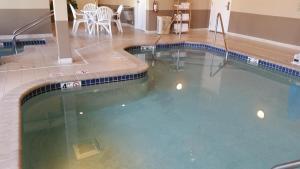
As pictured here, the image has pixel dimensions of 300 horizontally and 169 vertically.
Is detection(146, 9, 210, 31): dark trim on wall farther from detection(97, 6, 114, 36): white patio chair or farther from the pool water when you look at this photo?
the pool water

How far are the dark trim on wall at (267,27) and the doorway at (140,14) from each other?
114 inches

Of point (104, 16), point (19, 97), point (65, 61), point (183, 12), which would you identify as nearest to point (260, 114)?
point (19, 97)

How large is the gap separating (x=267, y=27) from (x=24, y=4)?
22.1 ft

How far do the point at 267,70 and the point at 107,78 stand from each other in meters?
3.47

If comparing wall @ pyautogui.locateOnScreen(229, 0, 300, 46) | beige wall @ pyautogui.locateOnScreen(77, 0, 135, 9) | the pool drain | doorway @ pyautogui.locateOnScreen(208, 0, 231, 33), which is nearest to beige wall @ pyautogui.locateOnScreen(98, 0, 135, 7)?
beige wall @ pyautogui.locateOnScreen(77, 0, 135, 9)

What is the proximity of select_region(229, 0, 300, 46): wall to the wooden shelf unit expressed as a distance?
1422 millimetres

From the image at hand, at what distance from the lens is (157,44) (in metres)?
6.91

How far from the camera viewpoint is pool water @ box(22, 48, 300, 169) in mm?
2578

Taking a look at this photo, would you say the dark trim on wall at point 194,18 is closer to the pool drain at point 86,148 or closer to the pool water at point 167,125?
A: the pool water at point 167,125

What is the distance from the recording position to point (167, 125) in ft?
10.6

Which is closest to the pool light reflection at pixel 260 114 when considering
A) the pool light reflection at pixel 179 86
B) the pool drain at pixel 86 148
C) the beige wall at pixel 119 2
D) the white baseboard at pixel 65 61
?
the pool light reflection at pixel 179 86

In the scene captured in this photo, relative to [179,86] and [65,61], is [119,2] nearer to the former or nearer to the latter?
[65,61]

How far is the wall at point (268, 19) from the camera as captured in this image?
21.2 feet

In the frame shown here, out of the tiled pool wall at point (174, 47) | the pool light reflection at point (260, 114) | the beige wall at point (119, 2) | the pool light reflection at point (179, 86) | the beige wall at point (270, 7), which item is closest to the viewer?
Answer: the pool light reflection at point (260, 114)
